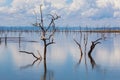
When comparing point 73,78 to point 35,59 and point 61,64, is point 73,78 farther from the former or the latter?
point 35,59

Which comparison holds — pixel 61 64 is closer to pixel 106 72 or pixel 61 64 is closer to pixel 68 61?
pixel 68 61

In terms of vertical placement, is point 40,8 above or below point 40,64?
above

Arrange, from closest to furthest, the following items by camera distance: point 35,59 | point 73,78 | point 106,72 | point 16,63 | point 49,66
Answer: point 73,78 < point 106,72 < point 49,66 < point 16,63 < point 35,59

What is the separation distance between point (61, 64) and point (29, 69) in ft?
13.4

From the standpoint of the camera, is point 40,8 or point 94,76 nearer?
point 94,76

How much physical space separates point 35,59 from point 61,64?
Answer: 148 inches

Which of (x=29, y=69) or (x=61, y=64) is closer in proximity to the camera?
(x=29, y=69)

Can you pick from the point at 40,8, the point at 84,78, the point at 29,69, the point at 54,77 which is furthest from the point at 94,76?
the point at 40,8

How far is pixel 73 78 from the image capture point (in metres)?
24.8

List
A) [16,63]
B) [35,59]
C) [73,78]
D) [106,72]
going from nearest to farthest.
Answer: [73,78] < [106,72] < [16,63] < [35,59]

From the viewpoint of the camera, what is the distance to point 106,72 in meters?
27.4

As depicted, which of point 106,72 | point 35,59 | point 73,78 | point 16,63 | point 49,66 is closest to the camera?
point 73,78

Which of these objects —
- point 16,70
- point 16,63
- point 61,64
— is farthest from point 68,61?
point 16,70

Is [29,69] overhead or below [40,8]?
below
